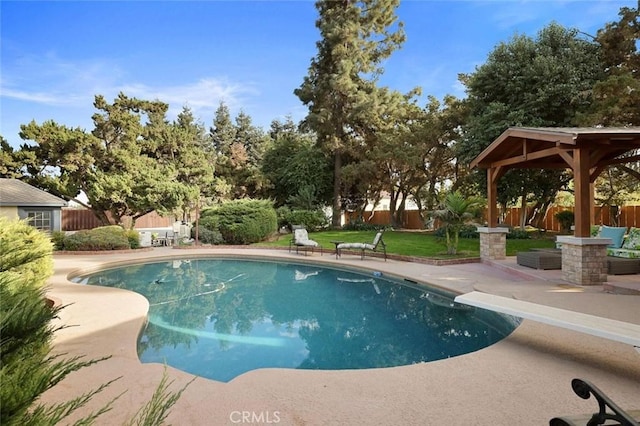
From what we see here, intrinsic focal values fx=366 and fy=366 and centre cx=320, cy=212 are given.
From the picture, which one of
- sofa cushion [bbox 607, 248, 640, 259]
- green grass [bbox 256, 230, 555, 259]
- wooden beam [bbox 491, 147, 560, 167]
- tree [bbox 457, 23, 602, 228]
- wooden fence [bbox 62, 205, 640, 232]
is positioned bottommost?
green grass [bbox 256, 230, 555, 259]

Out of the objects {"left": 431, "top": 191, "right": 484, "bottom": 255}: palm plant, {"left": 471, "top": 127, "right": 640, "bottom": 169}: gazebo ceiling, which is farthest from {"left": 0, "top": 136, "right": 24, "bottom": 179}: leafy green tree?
{"left": 471, "top": 127, "right": 640, "bottom": 169}: gazebo ceiling

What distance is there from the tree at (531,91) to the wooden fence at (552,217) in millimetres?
3455

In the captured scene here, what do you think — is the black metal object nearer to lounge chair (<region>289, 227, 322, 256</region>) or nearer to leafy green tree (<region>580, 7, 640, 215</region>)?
leafy green tree (<region>580, 7, 640, 215</region>)

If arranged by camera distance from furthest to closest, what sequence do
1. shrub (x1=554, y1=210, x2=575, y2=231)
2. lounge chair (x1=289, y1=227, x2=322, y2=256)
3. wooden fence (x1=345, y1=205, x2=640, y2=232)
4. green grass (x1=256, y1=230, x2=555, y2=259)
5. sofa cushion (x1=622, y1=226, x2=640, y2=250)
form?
1. shrub (x1=554, y1=210, x2=575, y2=231)
2. wooden fence (x1=345, y1=205, x2=640, y2=232)
3. lounge chair (x1=289, y1=227, x2=322, y2=256)
4. green grass (x1=256, y1=230, x2=555, y2=259)
5. sofa cushion (x1=622, y1=226, x2=640, y2=250)

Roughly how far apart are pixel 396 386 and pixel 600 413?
1787 mm

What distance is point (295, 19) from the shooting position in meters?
12.5

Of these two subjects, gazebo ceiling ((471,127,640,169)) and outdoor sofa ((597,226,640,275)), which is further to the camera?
outdoor sofa ((597,226,640,275))

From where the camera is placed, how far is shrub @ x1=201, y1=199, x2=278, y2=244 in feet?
56.1

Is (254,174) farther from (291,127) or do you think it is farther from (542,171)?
(291,127)

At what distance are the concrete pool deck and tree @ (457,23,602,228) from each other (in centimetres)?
1055

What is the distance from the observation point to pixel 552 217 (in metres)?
20.8

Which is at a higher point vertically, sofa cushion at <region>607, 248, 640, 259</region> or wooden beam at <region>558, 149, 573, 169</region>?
wooden beam at <region>558, 149, 573, 169</region>

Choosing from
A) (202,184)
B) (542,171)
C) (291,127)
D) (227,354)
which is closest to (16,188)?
(202,184)

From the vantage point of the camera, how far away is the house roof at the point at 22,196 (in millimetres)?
15198
